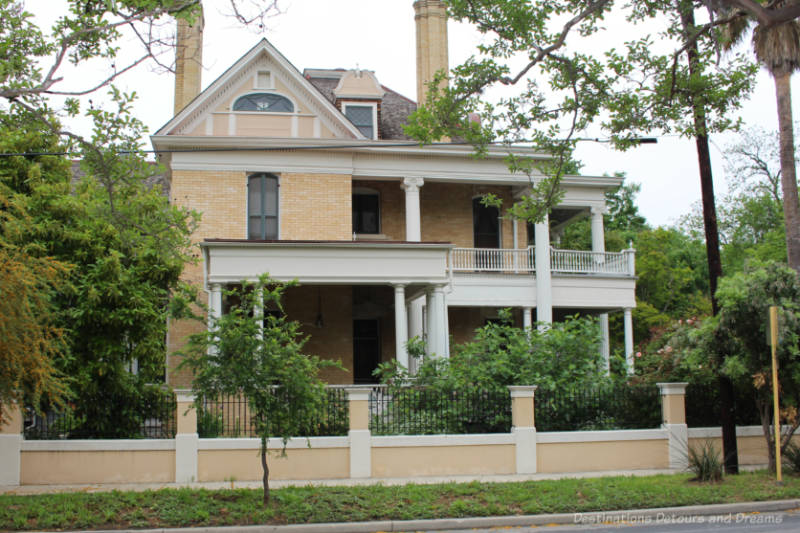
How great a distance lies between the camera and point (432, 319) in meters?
19.6

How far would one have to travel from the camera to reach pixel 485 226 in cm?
2641

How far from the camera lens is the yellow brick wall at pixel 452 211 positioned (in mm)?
25656

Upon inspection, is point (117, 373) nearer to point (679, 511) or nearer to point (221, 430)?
point (221, 430)

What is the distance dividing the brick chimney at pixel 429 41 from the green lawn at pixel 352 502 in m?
A: 16.6

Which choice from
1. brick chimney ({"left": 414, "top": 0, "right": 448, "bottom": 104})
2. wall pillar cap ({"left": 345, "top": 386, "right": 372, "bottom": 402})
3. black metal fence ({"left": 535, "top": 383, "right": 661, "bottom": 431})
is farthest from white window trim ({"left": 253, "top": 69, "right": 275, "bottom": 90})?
black metal fence ({"left": 535, "top": 383, "right": 661, "bottom": 431})

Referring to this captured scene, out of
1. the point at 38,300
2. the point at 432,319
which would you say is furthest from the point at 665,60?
the point at 38,300

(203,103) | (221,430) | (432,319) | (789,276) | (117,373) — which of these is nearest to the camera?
(789,276)

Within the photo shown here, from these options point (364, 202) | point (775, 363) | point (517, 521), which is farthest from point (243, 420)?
point (364, 202)

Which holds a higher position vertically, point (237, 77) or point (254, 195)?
point (237, 77)

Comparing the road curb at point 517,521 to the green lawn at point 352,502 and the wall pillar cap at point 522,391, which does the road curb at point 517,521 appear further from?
the wall pillar cap at point 522,391

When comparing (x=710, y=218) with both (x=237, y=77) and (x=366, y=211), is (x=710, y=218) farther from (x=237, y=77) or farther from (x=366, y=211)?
(x=237, y=77)

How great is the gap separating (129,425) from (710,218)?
10.6 meters

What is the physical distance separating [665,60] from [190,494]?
10.1 meters

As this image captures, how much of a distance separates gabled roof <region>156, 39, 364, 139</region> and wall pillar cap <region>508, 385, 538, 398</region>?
37.2ft
